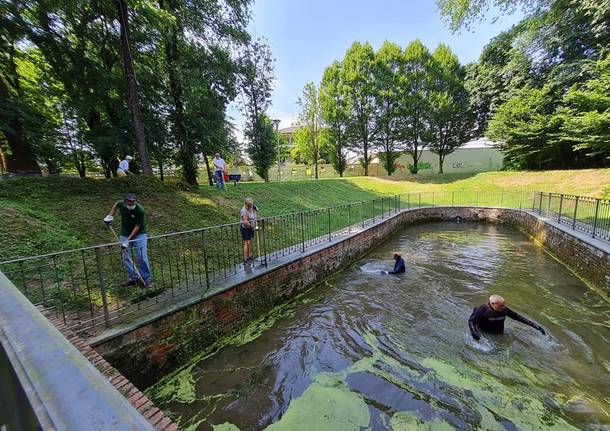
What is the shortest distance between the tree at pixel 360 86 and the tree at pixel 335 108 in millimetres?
466

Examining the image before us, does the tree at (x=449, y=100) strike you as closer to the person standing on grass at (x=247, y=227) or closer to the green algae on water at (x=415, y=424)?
the person standing on grass at (x=247, y=227)

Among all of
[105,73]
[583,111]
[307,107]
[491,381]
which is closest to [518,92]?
[583,111]

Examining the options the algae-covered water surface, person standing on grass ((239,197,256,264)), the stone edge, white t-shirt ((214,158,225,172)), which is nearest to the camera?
the stone edge

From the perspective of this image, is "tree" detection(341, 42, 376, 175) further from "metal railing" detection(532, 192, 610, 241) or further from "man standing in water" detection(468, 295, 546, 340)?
"man standing in water" detection(468, 295, 546, 340)

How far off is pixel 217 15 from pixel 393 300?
14.0 meters

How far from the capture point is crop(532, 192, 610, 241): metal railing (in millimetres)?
8367

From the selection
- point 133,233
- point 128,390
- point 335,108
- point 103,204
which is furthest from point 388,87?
point 128,390

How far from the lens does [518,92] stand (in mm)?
22953

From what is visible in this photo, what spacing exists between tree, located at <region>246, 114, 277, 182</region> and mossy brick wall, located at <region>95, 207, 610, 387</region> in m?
12.0

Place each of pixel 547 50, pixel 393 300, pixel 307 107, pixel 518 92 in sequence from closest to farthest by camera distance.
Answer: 1. pixel 393 300
2. pixel 547 50
3. pixel 518 92
4. pixel 307 107

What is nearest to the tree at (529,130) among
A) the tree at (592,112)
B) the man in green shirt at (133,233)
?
the tree at (592,112)

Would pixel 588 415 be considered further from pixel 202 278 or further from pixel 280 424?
pixel 202 278

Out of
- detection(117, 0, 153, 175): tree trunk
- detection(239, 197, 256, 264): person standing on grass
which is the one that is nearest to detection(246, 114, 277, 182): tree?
detection(117, 0, 153, 175): tree trunk

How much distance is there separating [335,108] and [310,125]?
3.63m
